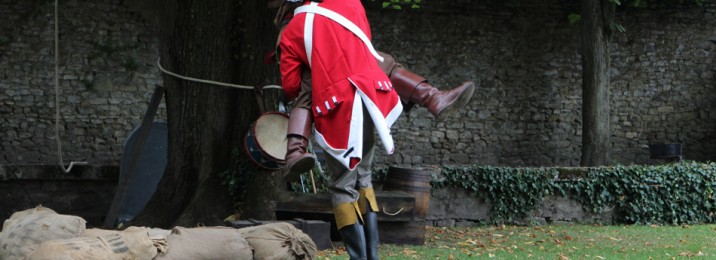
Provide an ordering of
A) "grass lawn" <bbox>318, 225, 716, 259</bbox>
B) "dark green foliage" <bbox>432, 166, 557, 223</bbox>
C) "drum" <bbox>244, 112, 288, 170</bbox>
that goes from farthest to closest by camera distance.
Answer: "dark green foliage" <bbox>432, 166, 557, 223</bbox> → "grass lawn" <bbox>318, 225, 716, 259</bbox> → "drum" <bbox>244, 112, 288, 170</bbox>

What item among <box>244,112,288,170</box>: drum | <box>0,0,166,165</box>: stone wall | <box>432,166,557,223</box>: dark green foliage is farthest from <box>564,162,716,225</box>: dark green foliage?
<box>0,0,166,165</box>: stone wall

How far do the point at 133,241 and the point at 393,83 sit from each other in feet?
5.65

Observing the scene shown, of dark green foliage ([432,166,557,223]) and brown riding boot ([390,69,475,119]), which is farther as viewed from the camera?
dark green foliage ([432,166,557,223])

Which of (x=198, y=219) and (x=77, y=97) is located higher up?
(x=77, y=97)

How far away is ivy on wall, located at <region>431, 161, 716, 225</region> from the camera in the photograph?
9.52 m

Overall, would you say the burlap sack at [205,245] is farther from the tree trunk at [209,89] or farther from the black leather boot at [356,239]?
the tree trunk at [209,89]

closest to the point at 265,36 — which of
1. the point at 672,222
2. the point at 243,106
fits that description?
the point at 243,106

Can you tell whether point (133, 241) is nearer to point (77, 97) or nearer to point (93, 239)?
point (93, 239)

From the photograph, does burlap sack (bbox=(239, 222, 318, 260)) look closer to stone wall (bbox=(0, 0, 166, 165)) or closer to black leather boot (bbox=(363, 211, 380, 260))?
black leather boot (bbox=(363, 211, 380, 260))

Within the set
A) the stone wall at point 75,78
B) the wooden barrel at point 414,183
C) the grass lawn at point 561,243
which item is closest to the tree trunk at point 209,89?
the wooden barrel at point 414,183

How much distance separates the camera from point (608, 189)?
988cm

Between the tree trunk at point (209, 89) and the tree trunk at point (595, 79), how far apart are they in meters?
8.75

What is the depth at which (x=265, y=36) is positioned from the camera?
7613 millimetres

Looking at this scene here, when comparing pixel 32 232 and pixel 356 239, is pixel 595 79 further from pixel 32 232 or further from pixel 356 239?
pixel 32 232
